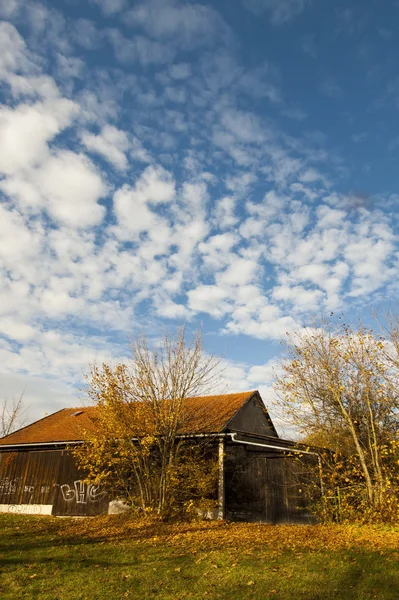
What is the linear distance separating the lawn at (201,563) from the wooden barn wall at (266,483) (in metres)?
2.65

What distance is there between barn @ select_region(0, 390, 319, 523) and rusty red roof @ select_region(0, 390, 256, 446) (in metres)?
0.04

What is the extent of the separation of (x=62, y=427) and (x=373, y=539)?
15.9 metres

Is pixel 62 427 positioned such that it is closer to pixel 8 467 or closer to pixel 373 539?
pixel 8 467

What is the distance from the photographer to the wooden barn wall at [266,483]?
16484 mm

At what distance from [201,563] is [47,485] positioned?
1285cm

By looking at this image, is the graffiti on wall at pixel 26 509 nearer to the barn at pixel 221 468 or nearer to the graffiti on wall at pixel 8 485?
the barn at pixel 221 468

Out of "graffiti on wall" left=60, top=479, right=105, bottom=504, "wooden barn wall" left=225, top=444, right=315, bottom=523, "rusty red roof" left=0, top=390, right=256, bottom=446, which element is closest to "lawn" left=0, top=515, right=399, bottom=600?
"wooden barn wall" left=225, top=444, right=315, bottom=523

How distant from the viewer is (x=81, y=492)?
59.8ft

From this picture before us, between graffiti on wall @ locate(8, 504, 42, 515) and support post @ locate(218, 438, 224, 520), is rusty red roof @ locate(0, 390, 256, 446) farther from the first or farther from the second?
graffiti on wall @ locate(8, 504, 42, 515)

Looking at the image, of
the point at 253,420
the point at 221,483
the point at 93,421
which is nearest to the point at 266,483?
the point at 221,483

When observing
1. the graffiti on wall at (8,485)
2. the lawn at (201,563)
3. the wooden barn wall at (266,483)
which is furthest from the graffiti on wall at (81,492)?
the wooden barn wall at (266,483)

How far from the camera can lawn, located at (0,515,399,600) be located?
714 cm

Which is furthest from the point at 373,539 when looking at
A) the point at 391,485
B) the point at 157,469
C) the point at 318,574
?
the point at 157,469

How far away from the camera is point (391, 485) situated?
1334 centimetres
